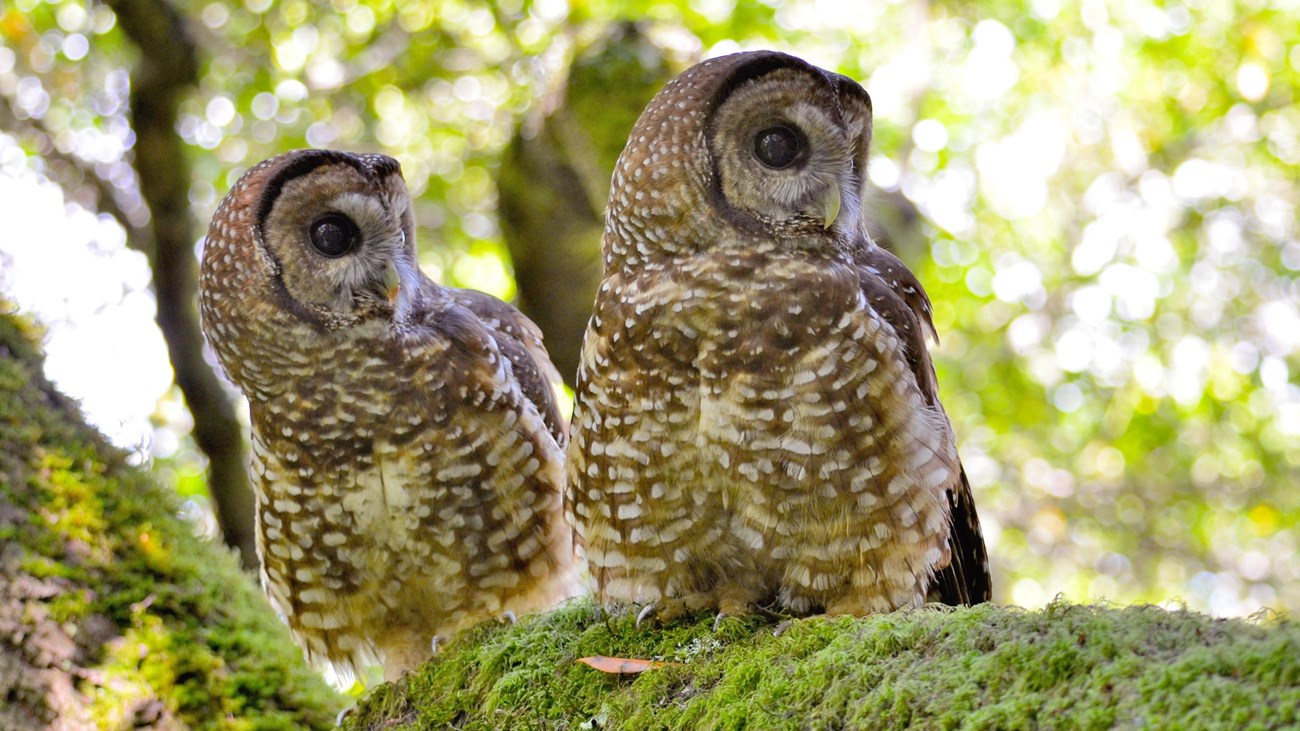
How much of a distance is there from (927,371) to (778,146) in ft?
2.41

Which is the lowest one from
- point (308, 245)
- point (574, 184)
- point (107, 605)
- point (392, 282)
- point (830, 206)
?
point (107, 605)

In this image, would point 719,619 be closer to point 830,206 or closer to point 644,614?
point 644,614

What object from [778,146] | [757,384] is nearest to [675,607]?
[757,384]

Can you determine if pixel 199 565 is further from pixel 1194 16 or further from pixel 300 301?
pixel 1194 16

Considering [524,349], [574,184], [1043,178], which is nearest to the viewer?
[524,349]

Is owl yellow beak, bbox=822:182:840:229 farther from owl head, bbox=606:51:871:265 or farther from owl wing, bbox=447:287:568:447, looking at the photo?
owl wing, bbox=447:287:568:447

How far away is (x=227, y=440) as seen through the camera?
17.8 feet

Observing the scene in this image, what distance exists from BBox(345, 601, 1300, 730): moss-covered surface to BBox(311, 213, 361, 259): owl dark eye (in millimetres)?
1324

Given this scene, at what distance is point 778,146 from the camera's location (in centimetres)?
291

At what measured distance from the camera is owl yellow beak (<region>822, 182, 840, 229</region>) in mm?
2810

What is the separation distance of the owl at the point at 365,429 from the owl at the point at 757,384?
50 centimetres

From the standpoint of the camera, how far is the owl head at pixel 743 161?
282 centimetres

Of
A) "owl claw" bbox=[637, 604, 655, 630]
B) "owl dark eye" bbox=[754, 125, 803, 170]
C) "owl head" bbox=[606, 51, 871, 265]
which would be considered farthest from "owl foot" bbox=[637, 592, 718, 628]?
"owl dark eye" bbox=[754, 125, 803, 170]

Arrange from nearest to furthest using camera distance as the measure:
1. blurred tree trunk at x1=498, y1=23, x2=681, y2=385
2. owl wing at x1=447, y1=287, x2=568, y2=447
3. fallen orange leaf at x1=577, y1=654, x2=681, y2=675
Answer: fallen orange leaf at x1=577, y1=654, x2=681, y2=675 < owl wing at x1=447, y1=287, x2=568, y2=447 < blurred tree trunk at x1=498, y1=23, x2=681, y2=385
